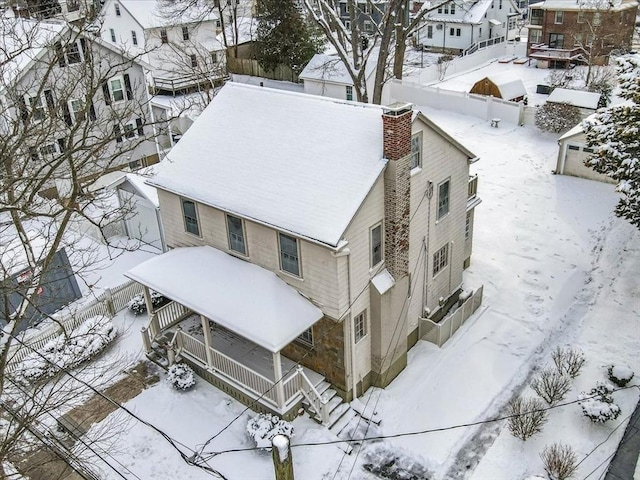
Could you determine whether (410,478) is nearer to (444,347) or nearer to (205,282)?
(444,347)

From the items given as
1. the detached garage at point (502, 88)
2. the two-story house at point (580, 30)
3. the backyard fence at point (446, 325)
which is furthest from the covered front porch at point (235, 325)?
the two-story house at point (580, 30)

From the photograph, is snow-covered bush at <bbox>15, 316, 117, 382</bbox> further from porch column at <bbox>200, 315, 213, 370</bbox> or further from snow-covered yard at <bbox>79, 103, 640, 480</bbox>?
porch column at <bbox>200, 315, 213, 370</bbox>

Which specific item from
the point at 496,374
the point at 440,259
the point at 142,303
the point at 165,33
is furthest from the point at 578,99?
the point at 165,33

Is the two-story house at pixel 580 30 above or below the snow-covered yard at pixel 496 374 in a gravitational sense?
above

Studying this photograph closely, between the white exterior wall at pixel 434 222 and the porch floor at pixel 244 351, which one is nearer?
the white exterior wall at pixel 434 222

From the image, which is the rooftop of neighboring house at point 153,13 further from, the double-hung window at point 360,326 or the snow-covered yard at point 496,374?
the double-hung window at point 360,326

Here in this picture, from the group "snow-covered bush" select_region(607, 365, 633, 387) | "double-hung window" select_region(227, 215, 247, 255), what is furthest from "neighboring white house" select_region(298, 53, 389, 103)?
"snow-covered bush" select_region(607, 365, 633, 387)
